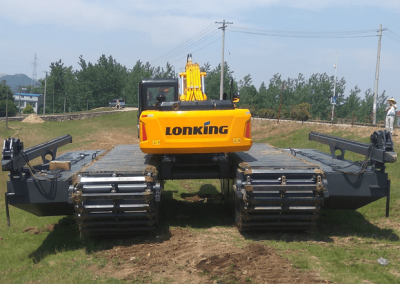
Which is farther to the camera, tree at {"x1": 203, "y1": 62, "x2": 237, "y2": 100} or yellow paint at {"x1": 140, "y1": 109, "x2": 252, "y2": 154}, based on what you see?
tree at {"x1": 203, "y1": 62, "x2": 237, "y2": 100}

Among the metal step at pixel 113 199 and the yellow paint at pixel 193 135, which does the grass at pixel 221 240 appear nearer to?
the metal step at pixel 113 199

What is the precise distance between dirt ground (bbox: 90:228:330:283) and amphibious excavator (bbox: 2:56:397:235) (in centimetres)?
45

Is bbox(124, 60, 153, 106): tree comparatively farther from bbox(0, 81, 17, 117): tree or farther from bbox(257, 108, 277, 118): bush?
bbox(257, 108, 277, 118): bush

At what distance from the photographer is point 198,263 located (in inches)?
231

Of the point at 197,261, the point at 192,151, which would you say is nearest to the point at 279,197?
the point at 197,261

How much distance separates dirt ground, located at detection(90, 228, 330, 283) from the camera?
212 inches

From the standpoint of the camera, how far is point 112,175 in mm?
6469

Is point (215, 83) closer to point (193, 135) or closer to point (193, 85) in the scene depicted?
point (193, 85)

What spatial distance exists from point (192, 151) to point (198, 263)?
2272 millimetres

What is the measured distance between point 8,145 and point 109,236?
228cm

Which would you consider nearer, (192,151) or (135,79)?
(192,151)

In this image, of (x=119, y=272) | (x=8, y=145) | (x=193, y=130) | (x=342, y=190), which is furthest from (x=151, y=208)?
(x=342, y=190)

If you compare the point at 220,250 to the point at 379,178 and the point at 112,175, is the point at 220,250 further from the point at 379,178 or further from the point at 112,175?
the point at 379,178

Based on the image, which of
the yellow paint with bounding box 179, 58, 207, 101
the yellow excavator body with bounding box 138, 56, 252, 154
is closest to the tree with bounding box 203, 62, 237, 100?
the yellow paint with bounding box 179, 58, 207, 101
